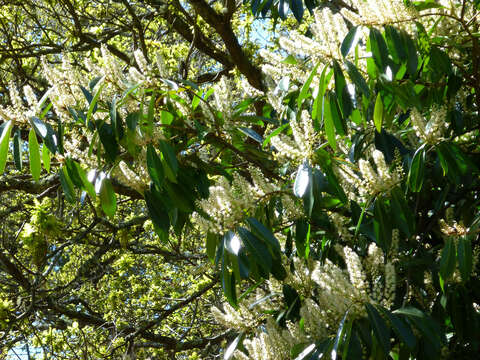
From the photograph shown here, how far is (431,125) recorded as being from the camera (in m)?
1.92

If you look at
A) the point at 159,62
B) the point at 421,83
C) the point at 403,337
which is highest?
the point at 159,62

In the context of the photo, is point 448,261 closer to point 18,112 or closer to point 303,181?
point 303,181

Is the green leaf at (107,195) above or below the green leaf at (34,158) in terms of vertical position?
below

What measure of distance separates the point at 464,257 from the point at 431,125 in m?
0.45

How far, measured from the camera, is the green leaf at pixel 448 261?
1.92m

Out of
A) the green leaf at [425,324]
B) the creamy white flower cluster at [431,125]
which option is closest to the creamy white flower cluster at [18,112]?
the creamy white flower cluster at [431,125]

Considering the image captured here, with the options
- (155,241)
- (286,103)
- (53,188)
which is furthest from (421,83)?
(155,241)

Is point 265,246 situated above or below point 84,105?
below

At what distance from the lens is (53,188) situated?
154 inches

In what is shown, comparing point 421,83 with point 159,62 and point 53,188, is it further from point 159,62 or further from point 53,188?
point 53,188

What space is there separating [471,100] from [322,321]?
4.01 feet

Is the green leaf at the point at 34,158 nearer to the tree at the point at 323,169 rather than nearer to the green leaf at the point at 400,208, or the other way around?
the tree at the point at 323,169

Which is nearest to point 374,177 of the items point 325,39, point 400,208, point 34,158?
point 400,208

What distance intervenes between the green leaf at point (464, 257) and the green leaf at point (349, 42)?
2.53 feet
